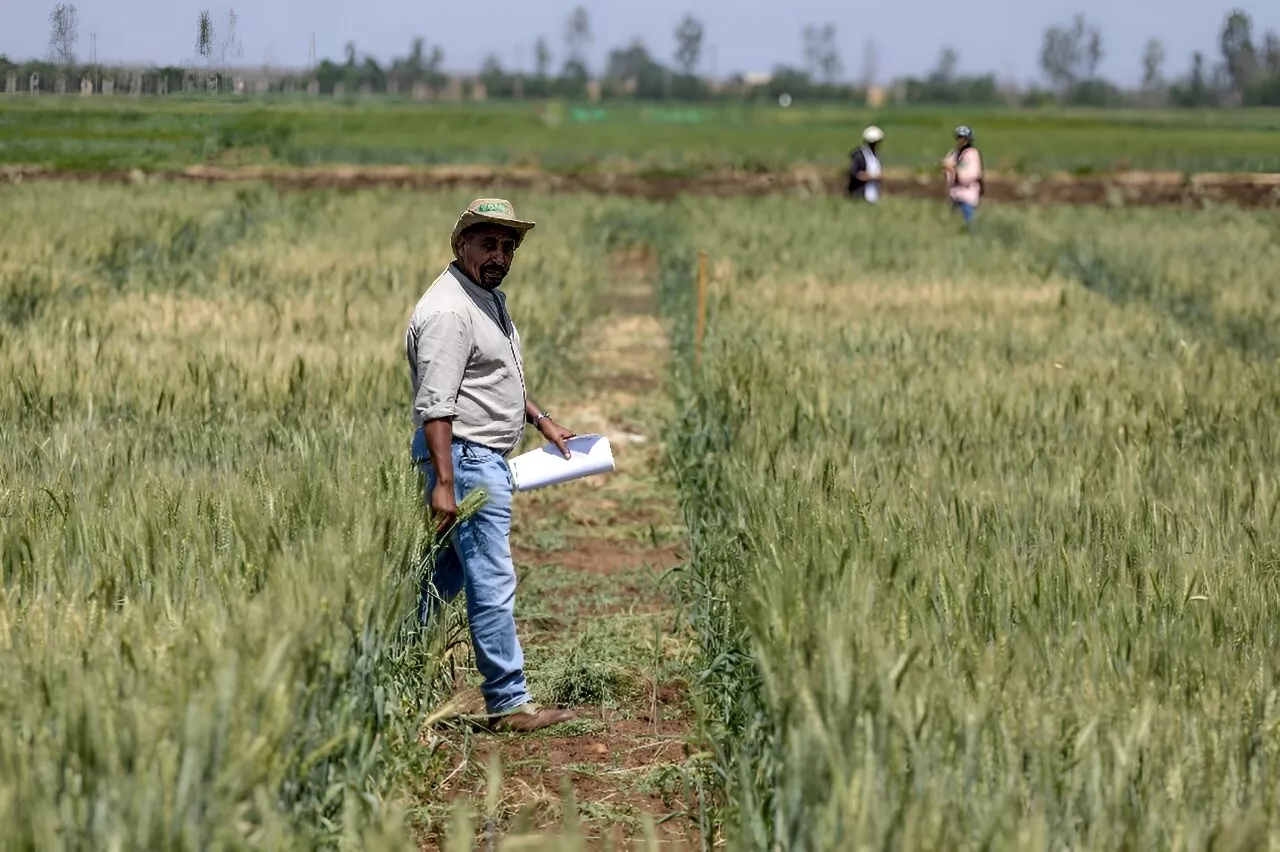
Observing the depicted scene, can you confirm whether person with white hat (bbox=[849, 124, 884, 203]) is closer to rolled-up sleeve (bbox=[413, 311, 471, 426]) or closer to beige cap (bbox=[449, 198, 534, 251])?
beige cap (bbox=[449, 198, 534, 251])

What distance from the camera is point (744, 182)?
132ft

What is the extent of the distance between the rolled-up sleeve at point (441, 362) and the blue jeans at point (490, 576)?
0.22 m

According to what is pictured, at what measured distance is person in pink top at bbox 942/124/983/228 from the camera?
2005 cm

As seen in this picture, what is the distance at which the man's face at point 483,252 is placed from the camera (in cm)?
530

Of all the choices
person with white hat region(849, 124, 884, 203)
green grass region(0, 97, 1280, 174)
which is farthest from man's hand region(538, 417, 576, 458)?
person with white hat region(849, 124, 884, 203)

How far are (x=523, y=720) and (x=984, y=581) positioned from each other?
1631 millimetres

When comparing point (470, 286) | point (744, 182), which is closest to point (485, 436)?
point (470, 286)

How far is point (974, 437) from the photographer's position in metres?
7.17

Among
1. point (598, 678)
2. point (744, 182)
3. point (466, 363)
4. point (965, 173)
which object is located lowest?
point (598, 678)

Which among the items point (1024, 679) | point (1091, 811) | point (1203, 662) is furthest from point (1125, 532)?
point (1091, 811)

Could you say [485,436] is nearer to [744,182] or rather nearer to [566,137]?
[744,182]

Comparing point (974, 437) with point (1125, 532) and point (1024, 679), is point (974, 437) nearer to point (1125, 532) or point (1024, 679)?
point (1125, 532)

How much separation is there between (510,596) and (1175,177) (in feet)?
127

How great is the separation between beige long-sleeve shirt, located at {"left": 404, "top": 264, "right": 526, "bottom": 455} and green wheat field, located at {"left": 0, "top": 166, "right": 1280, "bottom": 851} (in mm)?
283
